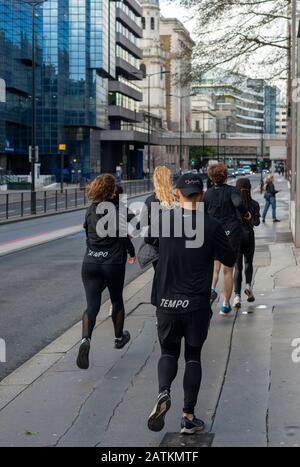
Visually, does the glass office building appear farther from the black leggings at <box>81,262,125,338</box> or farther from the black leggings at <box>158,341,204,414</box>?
the black leggings at <box>158,341,204,414</box>

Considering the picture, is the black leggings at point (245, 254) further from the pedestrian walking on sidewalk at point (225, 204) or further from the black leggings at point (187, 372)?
the black leggings at point (187, 372)

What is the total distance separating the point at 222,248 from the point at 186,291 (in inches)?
17.6

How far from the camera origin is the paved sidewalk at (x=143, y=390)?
18.6 feet

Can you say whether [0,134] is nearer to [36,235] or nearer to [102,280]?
[36,235]

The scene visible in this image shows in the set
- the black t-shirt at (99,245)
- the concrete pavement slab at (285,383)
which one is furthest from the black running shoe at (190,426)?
the black t-shirt at (99,245)

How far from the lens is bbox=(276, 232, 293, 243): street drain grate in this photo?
21.5 meters

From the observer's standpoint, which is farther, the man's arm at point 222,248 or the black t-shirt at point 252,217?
the black t-shirt at point 252,217

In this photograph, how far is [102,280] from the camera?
26.5 feet

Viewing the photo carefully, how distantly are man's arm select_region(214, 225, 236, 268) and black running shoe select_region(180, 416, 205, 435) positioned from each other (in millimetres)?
1152

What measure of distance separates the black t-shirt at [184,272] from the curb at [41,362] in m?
1.83

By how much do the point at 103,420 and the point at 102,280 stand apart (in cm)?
225

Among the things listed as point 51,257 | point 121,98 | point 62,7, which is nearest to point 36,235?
point 51,257

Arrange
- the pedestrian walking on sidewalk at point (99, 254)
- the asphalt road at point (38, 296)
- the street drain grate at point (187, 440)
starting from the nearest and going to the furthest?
1. the street drain grate at point (187, 440)
2. the pedestrian walking on sidewalk at point (99, 254)
3. the asphalt road at point (38, 296)
